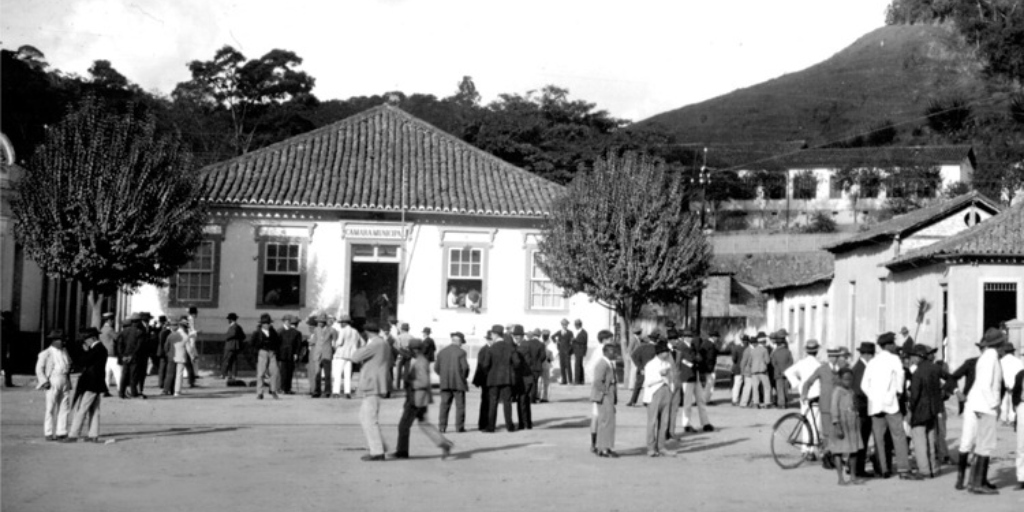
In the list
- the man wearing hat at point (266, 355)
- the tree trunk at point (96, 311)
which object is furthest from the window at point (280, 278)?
the man wearing hat at point (266, 355)

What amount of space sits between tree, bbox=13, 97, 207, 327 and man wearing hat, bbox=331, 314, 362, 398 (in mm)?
5576

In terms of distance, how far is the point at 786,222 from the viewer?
3314 inches

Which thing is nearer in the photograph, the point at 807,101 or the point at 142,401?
the point at 142,401

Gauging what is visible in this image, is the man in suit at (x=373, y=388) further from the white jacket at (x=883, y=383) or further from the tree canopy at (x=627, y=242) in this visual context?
the tree canopy at (x=627, y=242)

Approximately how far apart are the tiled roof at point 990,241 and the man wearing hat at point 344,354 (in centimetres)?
1302

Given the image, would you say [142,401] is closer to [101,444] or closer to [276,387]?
[276,387]

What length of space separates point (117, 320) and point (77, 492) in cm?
2612

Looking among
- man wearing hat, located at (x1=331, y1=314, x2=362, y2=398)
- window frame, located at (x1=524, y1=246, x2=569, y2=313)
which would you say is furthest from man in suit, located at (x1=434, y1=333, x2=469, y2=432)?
window frame, located at (x1=524, y1=246, x2=569, y2=313)

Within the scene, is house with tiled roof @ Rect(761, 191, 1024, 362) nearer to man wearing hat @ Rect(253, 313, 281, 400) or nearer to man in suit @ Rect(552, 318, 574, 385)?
man in suit @ Rect(552, 318, 574, 385)

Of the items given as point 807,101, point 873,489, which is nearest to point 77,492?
point 873,489

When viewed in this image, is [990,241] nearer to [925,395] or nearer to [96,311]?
[925,395]

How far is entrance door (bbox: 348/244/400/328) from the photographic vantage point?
40.3 m

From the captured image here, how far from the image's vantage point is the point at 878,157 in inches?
3538

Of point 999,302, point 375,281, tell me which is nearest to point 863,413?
point 999,302
